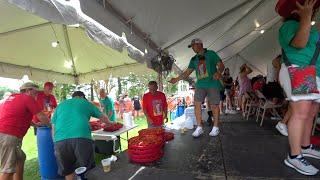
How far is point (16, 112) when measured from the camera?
416cm

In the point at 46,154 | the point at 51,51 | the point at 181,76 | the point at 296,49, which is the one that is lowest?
the point at 46,154

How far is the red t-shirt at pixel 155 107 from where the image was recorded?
623 centimetres

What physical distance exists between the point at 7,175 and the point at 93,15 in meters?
3.05

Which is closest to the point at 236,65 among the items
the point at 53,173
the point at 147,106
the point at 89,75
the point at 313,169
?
the point at 89,75

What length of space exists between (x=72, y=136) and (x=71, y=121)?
226 millimetres

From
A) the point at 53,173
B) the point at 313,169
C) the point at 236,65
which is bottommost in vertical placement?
the point at 53,173

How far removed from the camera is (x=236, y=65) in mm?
16516

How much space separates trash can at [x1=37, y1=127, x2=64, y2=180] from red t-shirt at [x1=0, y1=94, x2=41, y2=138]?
79cm

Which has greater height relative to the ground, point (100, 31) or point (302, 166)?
point (100, 31)

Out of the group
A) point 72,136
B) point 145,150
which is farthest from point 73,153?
point 145,150

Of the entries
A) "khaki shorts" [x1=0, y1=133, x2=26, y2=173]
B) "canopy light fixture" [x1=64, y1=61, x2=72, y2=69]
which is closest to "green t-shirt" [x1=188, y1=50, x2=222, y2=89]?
"khaki shorts" [x1=0, y1=133, x2=26, y2=173]

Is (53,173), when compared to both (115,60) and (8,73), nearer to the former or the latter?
(8,73)

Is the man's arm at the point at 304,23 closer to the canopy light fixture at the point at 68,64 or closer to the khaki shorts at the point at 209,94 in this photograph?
the khaki shorts at the point at 209,94

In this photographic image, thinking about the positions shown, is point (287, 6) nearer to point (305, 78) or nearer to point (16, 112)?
point (305, 78)
